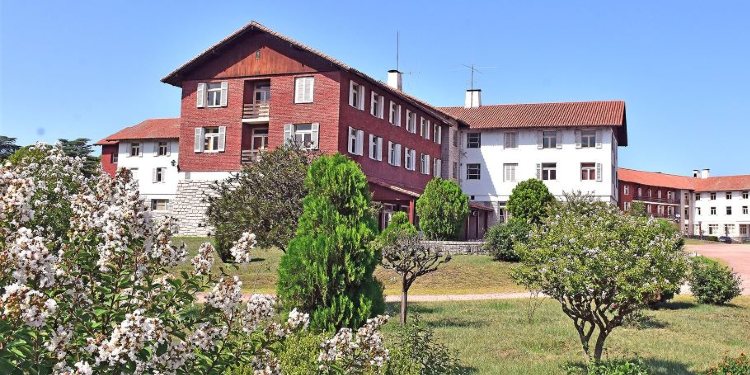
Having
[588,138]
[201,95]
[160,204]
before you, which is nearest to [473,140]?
[588,138]

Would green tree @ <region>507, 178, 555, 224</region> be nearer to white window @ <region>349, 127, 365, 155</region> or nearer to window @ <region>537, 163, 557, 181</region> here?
window @ <region>537, 163, 557, 181</region>

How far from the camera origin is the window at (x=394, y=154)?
4150 cm

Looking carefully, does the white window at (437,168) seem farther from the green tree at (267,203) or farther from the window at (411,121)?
the green tree at (267,203)

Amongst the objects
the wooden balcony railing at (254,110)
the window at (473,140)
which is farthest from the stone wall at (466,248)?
the window at (473,140)

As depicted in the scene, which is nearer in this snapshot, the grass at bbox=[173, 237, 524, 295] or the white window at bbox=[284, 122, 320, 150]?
the grass at bbox=[173, 237, 524, 295]

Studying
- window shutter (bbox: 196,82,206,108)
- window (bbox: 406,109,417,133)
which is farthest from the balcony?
window (bbox: 406,109,417,133)

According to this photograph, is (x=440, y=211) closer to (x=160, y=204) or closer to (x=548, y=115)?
(x=548, y=115)

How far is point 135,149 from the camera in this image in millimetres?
55156

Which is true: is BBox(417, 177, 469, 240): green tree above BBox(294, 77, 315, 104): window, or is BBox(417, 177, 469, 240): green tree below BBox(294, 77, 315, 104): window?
below

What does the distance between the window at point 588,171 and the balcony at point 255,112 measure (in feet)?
81.4

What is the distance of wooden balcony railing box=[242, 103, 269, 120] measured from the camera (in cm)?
3712

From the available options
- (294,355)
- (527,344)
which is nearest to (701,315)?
(527,344)

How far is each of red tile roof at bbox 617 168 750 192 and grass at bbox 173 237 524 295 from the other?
6738 centimetres

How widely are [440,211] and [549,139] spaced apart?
1550 cm
